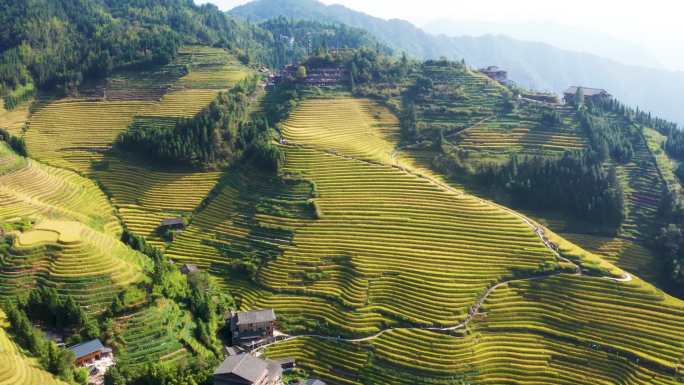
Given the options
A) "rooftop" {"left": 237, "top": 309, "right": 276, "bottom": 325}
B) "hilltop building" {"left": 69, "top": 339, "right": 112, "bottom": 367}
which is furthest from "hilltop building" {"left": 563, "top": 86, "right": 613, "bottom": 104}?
"hilltop building" {"left": 69, "top": 339, "right": 112, "bottom": 367}

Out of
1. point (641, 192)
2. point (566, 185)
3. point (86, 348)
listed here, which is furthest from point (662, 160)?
point (86, 348)

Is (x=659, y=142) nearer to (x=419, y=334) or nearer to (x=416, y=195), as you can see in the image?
(x=416, y=195)

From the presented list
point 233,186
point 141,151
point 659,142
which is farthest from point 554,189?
point 141,151

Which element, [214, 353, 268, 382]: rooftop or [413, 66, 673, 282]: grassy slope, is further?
[413, 66, 673, 282]: grassy slope

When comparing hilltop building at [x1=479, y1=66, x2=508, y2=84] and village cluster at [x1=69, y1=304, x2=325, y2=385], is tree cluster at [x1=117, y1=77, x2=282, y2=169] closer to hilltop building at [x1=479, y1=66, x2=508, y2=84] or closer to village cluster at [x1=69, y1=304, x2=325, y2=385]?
village cluster at [x1=69, y1=304, x2=325, y2=385]

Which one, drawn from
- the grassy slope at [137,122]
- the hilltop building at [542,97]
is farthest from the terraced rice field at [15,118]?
the hilltop building at [542,97]

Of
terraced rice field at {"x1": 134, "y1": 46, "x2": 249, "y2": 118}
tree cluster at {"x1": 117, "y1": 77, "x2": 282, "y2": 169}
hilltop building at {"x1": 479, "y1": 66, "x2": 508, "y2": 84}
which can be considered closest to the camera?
tree cluster at {"x1": 117, "y1": 77, "x2": 282, "y2": 169}
